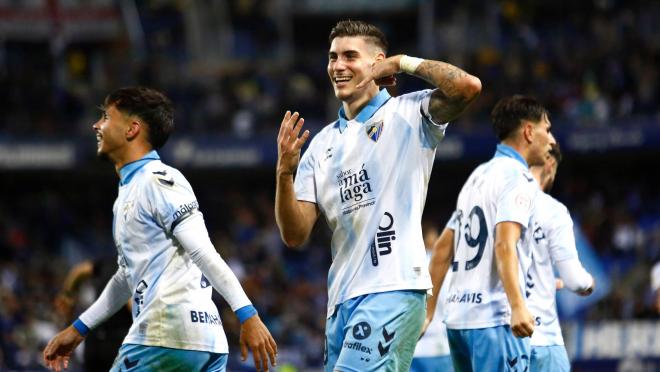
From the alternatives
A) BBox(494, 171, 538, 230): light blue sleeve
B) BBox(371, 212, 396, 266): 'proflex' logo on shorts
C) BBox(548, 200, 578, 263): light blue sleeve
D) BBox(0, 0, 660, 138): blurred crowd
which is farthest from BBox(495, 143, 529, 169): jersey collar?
BBox(0, 0, 660, 138): blurred crowd

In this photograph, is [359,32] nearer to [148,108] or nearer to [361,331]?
[148,108]

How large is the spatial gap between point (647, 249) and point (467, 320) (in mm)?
14423

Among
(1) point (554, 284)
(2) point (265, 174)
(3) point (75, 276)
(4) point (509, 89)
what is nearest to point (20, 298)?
(2) point (265, 174)

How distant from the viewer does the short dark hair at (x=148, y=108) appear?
627cm

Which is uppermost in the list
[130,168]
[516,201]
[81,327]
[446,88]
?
[446,88]

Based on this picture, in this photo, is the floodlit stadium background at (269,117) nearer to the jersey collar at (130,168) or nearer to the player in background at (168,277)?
the jersey collar at (130,168)

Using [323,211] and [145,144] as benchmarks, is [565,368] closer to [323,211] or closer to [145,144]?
[323,211]

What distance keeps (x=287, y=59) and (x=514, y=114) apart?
2187 cm

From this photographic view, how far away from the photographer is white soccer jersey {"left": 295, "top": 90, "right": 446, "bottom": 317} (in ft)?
18.6

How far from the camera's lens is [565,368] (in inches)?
287

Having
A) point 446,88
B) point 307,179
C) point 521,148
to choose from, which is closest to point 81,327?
point 307,179

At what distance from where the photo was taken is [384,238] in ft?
18.7

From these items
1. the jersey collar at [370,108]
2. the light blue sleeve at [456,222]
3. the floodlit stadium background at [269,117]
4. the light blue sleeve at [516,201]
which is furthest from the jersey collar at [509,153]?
the floodlit stadium background at [269,117]

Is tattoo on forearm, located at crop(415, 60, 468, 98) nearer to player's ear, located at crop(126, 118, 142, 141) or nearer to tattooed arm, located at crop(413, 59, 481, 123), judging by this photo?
tattooed arm, located at crop(413, 59, 481, 123)
